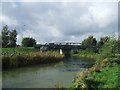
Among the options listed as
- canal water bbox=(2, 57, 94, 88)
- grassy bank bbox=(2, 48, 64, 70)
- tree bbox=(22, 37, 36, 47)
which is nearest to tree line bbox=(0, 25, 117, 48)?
tree bbox=(22, 37, 36, 47)

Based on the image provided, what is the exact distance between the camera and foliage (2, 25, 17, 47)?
4132 inches

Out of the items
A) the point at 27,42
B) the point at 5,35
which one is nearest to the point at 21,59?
the point at 5,35

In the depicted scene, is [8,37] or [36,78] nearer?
[36,78]

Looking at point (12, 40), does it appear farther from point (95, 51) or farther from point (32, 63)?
point (32, 63)

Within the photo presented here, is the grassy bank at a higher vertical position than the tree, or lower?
lower

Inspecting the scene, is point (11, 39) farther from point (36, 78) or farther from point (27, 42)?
point (36, 78)

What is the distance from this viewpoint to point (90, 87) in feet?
62.2

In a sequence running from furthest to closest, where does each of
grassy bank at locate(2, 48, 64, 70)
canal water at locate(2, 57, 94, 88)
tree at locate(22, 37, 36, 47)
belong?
Result: 1. tree at locate(22, 37, 36, 47)
2. grassy bank at locate(2, 48, 64, 70)
3. canal water at locate(2, 57, 94, 88)

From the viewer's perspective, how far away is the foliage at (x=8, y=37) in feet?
344

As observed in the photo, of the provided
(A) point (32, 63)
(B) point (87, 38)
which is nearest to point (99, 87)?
(A) point (32, 63)

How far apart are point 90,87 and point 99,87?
0.67 metres

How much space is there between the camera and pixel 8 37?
10706 cm

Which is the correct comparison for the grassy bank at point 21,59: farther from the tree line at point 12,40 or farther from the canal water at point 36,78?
the tree line at point 12,40

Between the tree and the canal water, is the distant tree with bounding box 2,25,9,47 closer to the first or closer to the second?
the tree
